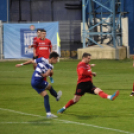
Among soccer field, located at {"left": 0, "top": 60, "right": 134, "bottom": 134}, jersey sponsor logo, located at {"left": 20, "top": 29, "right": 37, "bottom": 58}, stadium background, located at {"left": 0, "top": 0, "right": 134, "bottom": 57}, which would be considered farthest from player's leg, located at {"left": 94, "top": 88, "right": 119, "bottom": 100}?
stadium background, located at {"left": 0, "top": 0, "right": 134, "bottom": 57}

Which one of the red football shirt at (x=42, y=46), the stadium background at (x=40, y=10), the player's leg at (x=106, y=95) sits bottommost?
the player's leg at (x=106, y=95)

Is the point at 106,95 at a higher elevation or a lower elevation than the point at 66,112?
higher

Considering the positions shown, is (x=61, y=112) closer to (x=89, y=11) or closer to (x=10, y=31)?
(x=10, y=31)

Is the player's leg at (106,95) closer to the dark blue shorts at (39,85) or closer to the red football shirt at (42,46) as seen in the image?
the dark blue shorts at (39,85)

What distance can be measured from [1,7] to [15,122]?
2851cm

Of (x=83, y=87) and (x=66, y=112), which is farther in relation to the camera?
(x=66, y=112)

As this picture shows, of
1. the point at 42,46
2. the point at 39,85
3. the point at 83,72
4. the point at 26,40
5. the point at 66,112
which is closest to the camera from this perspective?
the point at 39,85

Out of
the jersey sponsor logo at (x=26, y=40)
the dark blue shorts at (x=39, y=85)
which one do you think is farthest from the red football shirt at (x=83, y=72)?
the jersey sponsor logo at (x=26, y=40)

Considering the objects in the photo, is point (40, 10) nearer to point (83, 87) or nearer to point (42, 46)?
point (42, 46)

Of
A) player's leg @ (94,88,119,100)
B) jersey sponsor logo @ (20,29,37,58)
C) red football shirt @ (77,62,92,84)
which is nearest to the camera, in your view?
player's leg @ (94,88,119,100)

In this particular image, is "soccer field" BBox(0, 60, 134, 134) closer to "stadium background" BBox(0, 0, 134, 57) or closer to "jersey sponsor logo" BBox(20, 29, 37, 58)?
"jersey sponsor logo" BBox(20, 29, 37, 58)

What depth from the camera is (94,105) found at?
11.1m

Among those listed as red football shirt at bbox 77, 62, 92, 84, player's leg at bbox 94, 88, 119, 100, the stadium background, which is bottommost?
player's leg at bbox 94, 88, 119, 100

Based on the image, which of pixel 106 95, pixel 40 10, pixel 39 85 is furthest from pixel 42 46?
pixel 40 10
